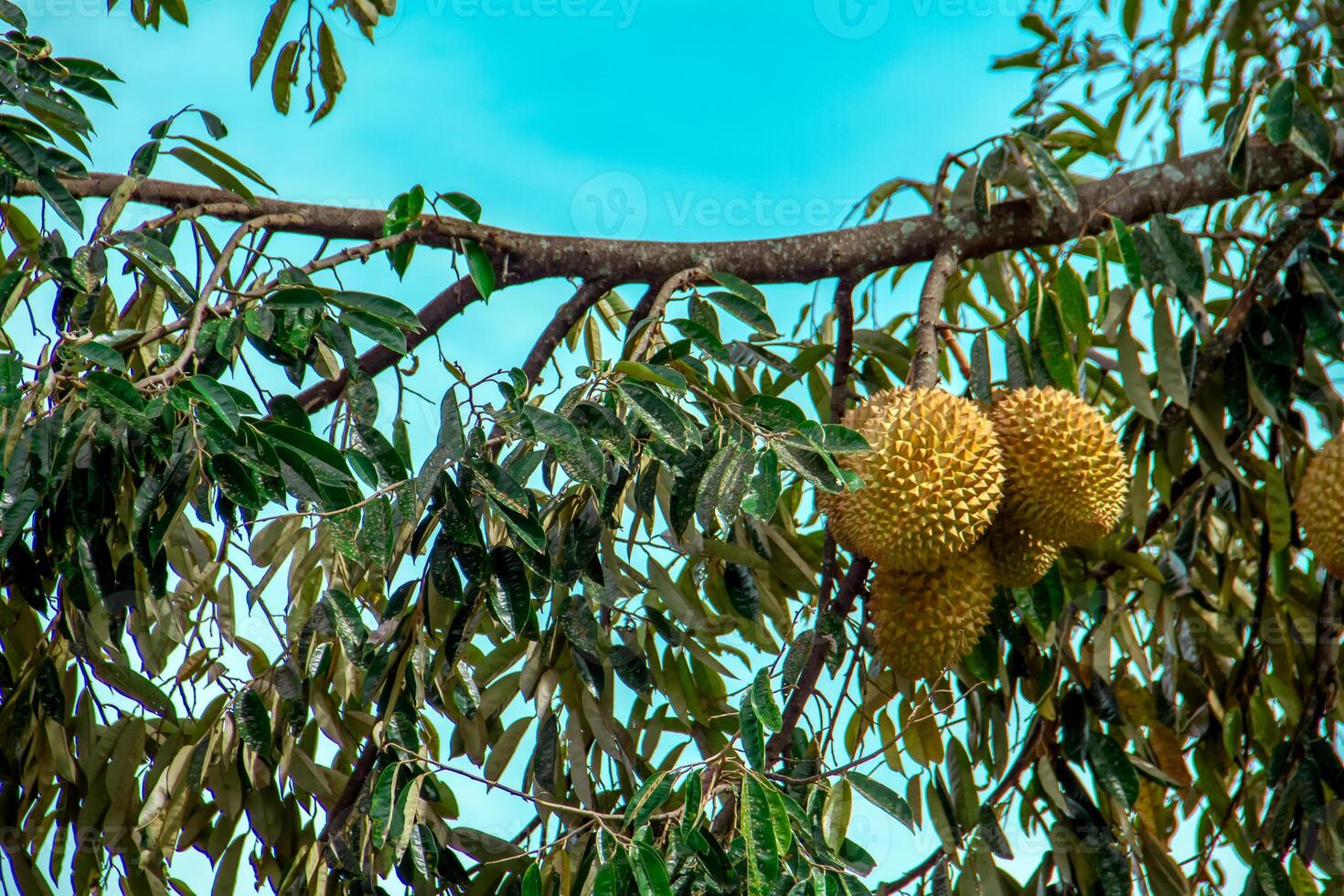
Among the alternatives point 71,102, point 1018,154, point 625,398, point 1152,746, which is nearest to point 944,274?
point 1018,154

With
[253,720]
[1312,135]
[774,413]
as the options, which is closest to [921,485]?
[774,413]

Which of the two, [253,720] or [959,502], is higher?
[959,502]

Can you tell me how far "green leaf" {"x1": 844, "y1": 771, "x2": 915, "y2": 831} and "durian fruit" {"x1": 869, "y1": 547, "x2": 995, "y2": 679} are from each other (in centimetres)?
21

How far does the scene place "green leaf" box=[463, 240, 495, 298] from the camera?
2.06 meters

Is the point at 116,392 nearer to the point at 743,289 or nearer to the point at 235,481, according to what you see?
the point at 235,481

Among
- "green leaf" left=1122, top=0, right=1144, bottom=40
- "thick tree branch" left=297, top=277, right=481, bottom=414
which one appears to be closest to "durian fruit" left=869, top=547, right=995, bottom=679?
"thick tree branch" left=297, top=277, right=481, bottom=414

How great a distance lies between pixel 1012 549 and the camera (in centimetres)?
182

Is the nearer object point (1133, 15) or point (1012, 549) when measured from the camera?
point (1012, 549)

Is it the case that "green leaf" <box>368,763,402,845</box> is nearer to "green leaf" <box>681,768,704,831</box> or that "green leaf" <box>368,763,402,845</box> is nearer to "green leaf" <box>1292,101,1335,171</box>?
"green leaf" <box>681,768,704,831</box>

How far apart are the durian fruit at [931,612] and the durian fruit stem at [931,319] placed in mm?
253

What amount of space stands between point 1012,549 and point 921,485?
0.28 metres

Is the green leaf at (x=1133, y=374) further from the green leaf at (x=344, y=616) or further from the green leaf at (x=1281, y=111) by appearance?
the green leaf at (x=344, y=616)

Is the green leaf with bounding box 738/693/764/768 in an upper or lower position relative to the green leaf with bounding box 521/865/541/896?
upper

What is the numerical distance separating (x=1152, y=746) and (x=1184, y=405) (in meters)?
0.72
